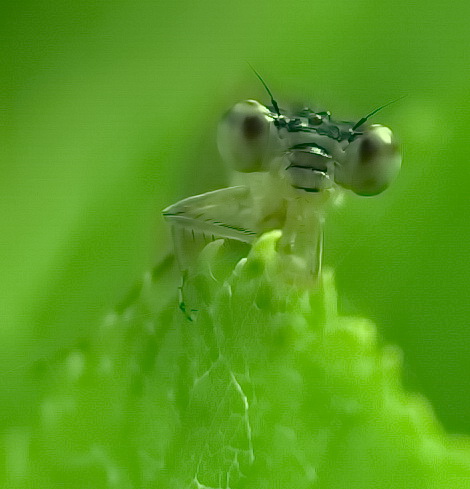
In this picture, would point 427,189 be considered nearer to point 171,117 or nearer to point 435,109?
point 435,109

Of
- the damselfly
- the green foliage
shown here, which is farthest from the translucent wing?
the green foliage

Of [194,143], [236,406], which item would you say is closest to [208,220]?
[194,143]

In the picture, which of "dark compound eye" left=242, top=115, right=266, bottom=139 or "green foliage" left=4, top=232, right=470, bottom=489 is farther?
"dark compound eye" left=242, top=115, right=266, bottom=139

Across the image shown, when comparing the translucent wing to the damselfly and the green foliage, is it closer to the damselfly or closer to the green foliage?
the damselfly

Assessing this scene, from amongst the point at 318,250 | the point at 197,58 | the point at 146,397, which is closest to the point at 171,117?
the point at 197,58

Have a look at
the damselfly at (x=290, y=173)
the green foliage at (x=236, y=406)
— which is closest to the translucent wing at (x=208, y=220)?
the damselfly at (x=290, y=173)

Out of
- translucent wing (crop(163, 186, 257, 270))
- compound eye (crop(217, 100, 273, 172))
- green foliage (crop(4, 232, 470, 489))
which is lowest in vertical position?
green foliage (crop(4, 232, 470, 489))
